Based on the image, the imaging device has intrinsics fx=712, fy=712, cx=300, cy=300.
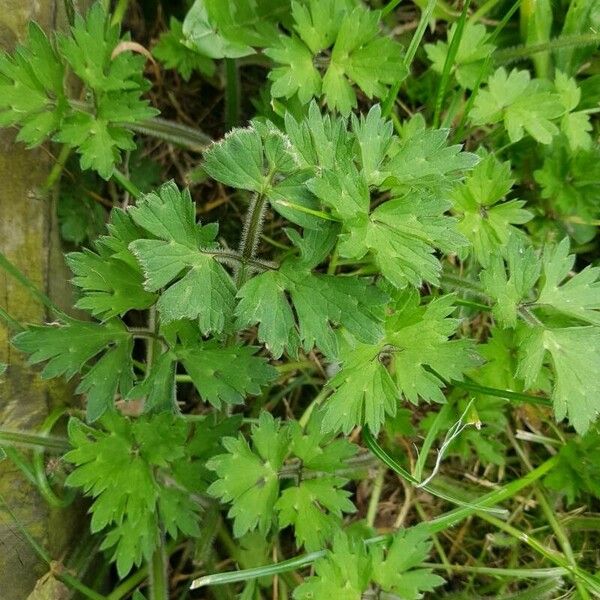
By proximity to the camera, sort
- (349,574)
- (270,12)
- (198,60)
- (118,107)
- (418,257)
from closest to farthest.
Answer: (418,257)
(349,574)
(118,107)
(270,12)
(198,60)

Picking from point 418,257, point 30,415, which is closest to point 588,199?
point 418,257

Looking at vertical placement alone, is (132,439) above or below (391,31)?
below

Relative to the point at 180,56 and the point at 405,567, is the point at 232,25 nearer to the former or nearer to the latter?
the point at 180,56

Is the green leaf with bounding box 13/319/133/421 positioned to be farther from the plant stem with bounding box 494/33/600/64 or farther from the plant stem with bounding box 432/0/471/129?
the plant stem with bounding box 494/33/600/64

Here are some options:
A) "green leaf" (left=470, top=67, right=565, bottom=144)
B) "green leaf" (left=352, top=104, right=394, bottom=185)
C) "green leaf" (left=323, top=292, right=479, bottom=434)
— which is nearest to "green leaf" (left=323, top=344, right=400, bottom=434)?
"green leaf" (left=323, top=292, right=479, bottom=434)

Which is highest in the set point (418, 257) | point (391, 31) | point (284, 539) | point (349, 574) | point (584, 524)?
point (391, 31)

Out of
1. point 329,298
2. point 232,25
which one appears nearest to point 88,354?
point 329,298

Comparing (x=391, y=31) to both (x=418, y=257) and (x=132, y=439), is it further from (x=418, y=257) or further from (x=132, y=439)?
(x=132, y=439)

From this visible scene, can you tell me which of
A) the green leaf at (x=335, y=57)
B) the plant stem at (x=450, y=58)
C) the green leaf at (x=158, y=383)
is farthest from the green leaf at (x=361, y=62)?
the green leaf at (x=158, y=383)
